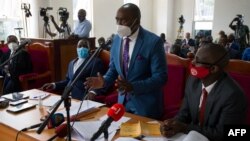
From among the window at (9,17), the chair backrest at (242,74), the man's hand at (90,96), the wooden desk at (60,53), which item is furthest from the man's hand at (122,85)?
the window at (9,17)

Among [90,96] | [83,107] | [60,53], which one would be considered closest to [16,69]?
[60,53]

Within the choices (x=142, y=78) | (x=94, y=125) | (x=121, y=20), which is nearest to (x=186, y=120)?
(x=142, y=78)

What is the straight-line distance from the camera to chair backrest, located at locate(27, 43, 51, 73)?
4343mm

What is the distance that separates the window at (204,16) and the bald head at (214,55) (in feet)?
31.5

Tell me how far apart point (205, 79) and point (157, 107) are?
0.54 m

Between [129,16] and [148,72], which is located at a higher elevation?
[129,16]

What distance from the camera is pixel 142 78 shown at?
1.93 m

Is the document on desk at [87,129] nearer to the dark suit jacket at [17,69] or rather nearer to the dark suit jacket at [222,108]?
the dark suit jacket at [222,108]

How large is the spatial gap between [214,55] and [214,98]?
0.80ft

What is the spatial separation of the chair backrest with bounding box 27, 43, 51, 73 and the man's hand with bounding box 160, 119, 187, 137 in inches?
127

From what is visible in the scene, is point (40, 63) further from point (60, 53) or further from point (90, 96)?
point (90, 96)

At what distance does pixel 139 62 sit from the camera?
1891mm

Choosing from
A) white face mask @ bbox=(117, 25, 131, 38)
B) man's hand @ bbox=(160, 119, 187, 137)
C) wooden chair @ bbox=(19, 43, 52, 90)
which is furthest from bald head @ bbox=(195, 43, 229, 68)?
wooden chair @ bbox=(19, 43, 52, 90)

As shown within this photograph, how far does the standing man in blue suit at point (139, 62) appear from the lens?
1.83 meters
